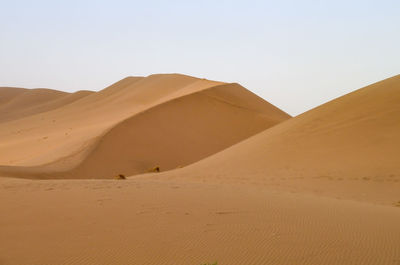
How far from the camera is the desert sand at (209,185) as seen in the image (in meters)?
5.95

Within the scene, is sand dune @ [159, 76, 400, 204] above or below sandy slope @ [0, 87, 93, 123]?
below

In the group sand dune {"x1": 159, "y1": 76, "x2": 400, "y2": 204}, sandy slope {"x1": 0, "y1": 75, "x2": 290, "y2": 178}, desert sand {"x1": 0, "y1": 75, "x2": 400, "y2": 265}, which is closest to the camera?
desert sand {"x1": 0, "y1": 75, "x2": 400, "y2": 265}

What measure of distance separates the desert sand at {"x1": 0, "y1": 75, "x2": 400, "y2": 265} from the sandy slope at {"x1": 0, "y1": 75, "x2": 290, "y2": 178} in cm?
11

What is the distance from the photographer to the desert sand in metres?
5.95

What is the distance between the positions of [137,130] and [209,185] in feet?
55.2

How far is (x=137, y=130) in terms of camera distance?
28312 millimetres

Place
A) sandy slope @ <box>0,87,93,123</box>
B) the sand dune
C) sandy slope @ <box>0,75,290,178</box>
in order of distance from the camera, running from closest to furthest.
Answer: the sand dune
sandy slope @ <box>0,75,290,178</box>
sandy slope @ <box>0,87,93,123</box>

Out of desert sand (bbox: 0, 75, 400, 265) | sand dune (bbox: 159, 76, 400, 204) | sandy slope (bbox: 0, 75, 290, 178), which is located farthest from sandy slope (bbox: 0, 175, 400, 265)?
sandy slope (bbox: 0, 75, 290, 178)

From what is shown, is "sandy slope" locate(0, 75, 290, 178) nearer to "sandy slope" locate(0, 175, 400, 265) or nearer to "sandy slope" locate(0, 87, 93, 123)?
"sandy slope" locate(0, 87, 93, 123)

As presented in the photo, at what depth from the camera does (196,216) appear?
757 centimetres

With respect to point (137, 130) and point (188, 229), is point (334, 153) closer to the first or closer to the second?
point (188, 229)

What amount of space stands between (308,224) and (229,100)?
28.9 metres

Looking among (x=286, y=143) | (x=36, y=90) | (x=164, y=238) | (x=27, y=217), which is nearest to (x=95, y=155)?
(x=286, y=143)

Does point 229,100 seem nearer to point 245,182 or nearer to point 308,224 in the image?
point 245,182
